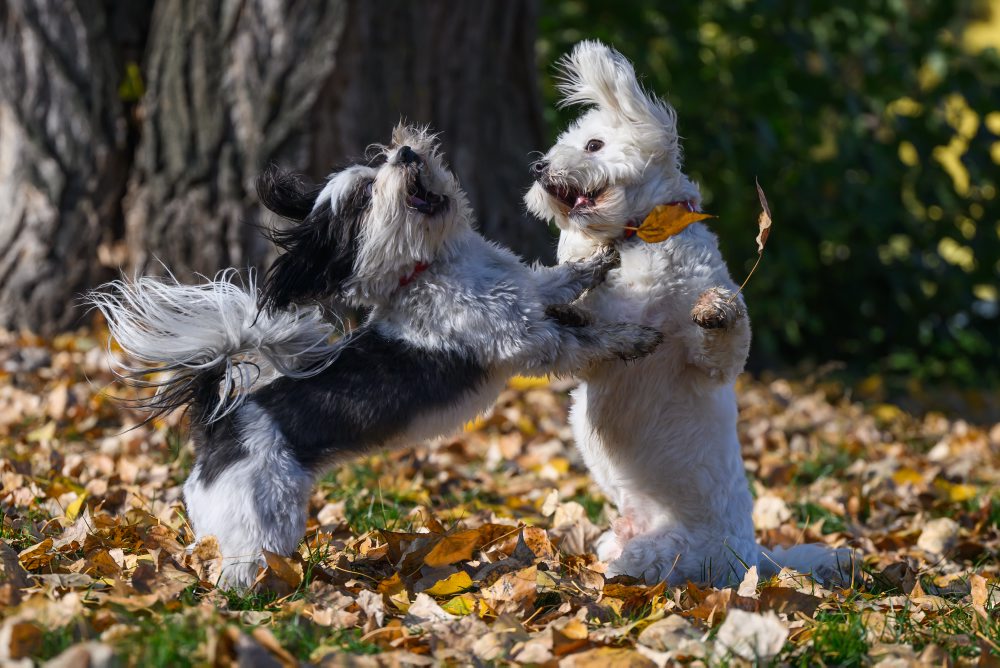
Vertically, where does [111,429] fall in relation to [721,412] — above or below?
below

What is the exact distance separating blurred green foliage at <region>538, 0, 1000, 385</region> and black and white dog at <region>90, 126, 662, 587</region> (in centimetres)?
494

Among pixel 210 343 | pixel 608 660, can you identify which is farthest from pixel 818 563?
pixel 210 343

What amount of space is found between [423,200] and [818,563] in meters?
1.83

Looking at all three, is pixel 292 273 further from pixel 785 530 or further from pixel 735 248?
pixel 735 248

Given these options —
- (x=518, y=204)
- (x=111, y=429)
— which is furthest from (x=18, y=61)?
(x=518, y=204)

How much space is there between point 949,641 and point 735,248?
592 cm

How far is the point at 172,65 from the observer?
6.23m

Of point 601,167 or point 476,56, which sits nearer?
point 601,167

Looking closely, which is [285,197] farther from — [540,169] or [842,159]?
[842,159]

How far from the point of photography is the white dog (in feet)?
11.5

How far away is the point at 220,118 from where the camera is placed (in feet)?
19.9

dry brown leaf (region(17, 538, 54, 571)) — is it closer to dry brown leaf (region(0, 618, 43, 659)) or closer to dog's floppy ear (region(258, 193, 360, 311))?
dry brown leaf (region(0, 618, 43, 659))

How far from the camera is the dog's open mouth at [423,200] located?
3219 mm

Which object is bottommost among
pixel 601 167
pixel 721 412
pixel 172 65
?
pixel 721 412
